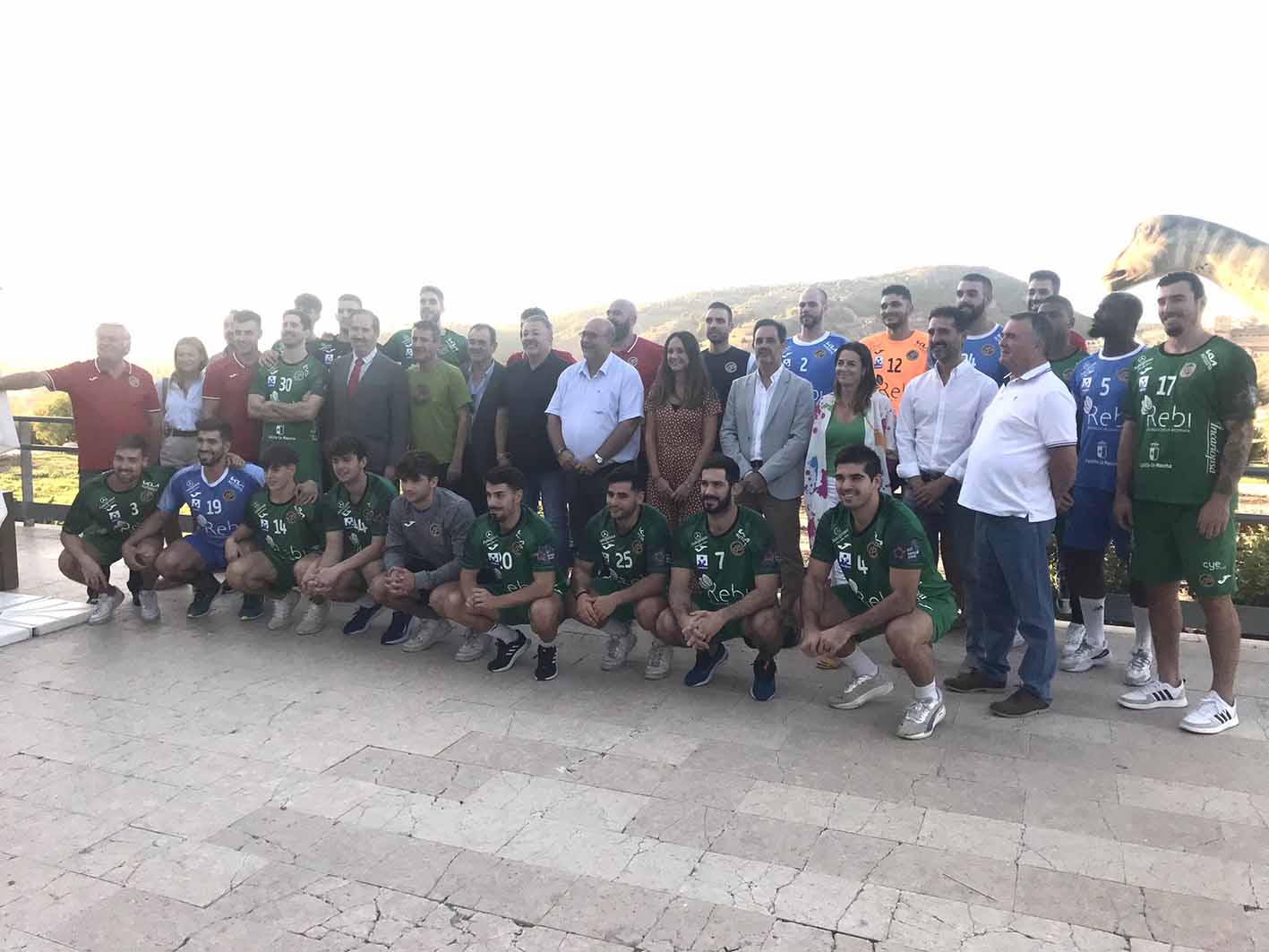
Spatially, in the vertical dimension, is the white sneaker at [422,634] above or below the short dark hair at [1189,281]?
below

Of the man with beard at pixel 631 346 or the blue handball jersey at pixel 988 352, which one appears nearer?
the blue handball jersey at pixel 988 352

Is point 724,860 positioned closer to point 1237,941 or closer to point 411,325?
point 1237,941

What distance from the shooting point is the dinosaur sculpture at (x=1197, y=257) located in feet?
28.4

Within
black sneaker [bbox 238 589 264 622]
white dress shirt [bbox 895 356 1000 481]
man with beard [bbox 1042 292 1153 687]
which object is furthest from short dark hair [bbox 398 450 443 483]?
man with beard [bbox 1042 292 1153 687]

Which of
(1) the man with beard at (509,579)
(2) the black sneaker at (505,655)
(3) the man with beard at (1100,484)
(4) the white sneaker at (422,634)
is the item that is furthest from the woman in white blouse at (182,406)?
(3) the man with beard at (1100,484)

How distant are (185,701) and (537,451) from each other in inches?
85.8

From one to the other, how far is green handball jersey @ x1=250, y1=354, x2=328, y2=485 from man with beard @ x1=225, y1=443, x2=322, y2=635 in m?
0.34

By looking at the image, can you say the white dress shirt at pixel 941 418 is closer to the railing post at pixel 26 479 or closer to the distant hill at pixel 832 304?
the railing post at pixel 26 479

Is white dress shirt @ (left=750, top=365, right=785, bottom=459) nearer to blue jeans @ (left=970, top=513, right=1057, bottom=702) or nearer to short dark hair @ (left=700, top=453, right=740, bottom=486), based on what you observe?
short dark hair @ (left=700, top=453, right=740, bottom=486)

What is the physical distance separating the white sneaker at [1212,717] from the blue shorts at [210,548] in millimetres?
4926

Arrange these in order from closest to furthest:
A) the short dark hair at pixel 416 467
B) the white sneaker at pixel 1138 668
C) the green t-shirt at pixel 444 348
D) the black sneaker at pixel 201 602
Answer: the white sneaker at pixel 1138 668, the short dark hair at pixel 416 467, the black sneaker at pixel 201 602, the green t-shirt at pixel 444 348

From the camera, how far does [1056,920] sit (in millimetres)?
2367

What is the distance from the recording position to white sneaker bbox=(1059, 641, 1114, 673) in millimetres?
4402

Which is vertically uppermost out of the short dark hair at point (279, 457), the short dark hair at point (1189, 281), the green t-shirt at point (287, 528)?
the short dark hair at point (1189, 281)
